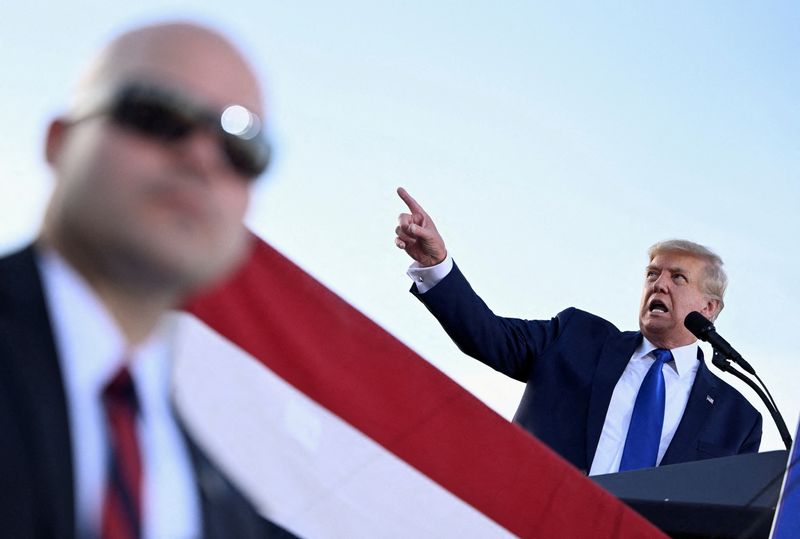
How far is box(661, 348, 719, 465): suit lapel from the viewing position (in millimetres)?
3507

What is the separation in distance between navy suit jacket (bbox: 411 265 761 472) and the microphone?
168 mm

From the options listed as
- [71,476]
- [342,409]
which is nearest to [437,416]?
[342,409]

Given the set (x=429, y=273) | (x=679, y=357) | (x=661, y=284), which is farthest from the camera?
(x=661, y=284)

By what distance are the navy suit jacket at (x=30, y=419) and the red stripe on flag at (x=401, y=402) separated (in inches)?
54.8

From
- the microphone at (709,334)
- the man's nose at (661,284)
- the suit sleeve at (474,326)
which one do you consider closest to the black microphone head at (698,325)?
the microphone at (709,334)

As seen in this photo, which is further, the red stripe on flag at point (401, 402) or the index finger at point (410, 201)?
the index finger at point (410, 201)

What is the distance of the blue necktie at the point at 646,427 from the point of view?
3482 mm

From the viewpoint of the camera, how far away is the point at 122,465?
667 mm

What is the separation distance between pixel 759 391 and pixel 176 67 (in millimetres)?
3206

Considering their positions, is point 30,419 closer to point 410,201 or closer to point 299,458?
point 299,458

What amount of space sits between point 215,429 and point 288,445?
185 mm

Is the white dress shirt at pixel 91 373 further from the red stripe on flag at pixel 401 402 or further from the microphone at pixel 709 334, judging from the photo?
the microphone at pixel 709 334

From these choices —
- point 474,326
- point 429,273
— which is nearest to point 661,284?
point 474,326

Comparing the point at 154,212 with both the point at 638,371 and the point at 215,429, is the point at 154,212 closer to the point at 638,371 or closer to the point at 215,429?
the point at 215,429
